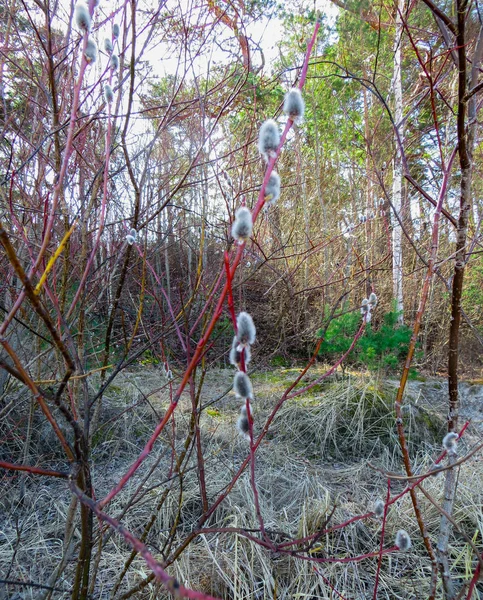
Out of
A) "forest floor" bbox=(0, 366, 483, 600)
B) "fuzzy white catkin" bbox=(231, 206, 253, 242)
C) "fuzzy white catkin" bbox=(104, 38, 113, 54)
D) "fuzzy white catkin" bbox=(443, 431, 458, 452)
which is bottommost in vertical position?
"forest floor" bbox=(0, 366, 483, 600)

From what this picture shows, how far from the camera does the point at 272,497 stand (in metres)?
2.19

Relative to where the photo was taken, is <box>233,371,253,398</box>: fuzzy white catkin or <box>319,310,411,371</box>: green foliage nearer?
<box>233,371,253,398</box>: fuzzy white catkin

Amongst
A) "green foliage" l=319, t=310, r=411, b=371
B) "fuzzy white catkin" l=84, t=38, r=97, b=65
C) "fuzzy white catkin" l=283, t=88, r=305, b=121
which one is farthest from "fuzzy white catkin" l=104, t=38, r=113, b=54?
"green foliage" l=319, t=310, r=411, b=371

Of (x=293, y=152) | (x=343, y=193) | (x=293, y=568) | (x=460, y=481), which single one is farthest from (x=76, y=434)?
(x=343, y=193)

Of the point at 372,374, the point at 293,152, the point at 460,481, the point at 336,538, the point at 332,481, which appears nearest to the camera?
the point at 336,538

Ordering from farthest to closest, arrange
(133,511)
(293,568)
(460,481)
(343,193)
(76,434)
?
(343,193) < (460,481) < (133,511) < (293,568) < (76,434)

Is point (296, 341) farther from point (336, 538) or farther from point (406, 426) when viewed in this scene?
point (336, 538)

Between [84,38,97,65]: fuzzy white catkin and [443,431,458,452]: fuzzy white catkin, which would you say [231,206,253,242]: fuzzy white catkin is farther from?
[443,431,458,452]: fuzzy white catkin

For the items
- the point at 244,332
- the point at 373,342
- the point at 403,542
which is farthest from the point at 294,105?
the point at 373,342

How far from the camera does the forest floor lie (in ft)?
5.11

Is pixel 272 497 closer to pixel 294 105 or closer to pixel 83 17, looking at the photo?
pixel 294 105

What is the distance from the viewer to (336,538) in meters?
1.83

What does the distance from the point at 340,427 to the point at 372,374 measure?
852mm

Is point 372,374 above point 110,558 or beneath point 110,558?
above
